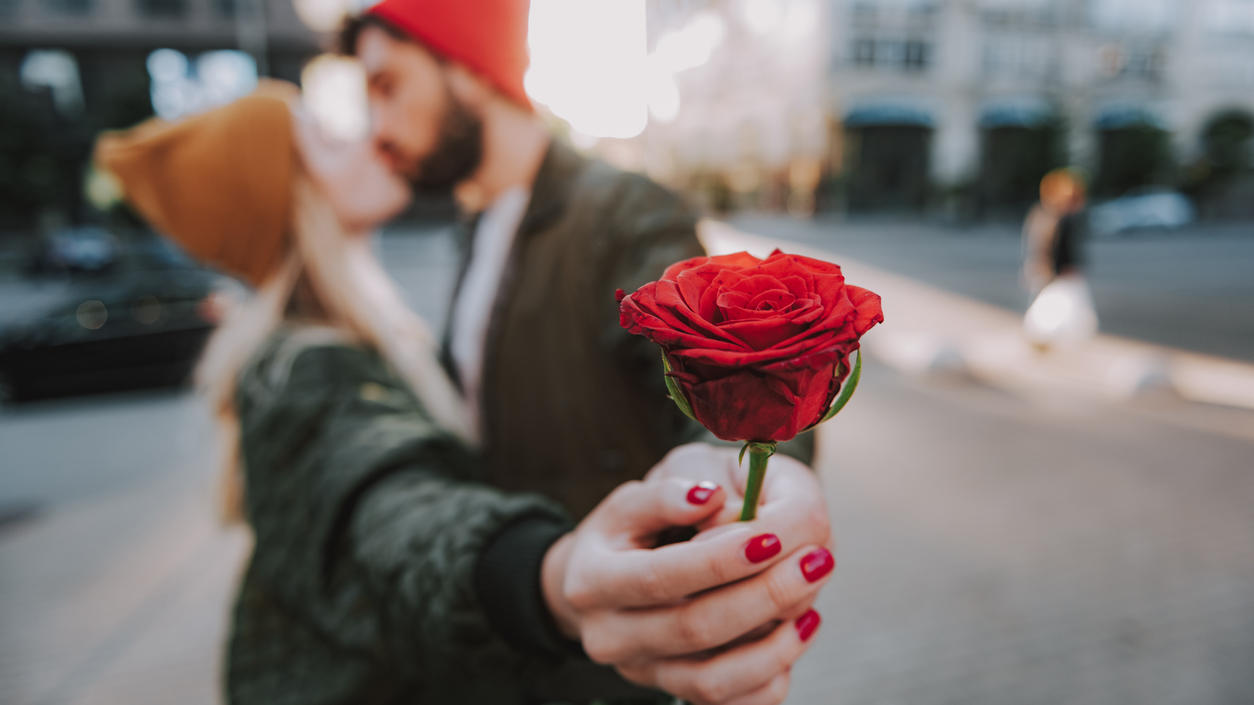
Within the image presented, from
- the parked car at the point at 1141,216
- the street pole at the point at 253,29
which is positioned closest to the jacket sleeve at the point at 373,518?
the parked car at the point at 1141,216

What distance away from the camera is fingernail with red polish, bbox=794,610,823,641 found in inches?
32.6

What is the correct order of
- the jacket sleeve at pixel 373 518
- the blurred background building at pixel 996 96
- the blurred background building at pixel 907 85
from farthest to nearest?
the blurred background building at pixel 996 96, the blurred background building at pixel 907 85, the jacket sleeve at pixel 373 518

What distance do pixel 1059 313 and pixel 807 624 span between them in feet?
29.9

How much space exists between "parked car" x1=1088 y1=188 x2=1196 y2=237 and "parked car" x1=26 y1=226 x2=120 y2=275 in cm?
3148

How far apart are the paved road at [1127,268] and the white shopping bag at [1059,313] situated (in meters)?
1.76

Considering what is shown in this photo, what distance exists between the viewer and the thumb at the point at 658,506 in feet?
2.54

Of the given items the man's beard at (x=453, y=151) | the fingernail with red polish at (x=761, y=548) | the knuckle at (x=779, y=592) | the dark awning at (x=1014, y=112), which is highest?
the man's beard at (x=453, y=151)

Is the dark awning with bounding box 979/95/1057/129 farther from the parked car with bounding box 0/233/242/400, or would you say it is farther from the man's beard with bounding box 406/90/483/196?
the man's beard with bounding box 406/90/483/196

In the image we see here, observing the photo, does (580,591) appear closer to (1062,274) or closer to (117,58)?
(1062,274)

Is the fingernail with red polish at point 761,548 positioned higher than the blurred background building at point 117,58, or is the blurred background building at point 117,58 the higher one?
the blurred background building at point 117,58

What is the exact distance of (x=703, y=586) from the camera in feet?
2.43

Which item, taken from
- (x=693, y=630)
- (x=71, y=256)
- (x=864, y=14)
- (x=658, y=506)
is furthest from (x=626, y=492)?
(x=864, y=14)

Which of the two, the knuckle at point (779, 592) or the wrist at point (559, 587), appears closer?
the knuckle at point (779, 592)

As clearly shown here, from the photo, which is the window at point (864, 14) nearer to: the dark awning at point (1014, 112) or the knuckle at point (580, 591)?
the dark awning at point (1014, 112)
